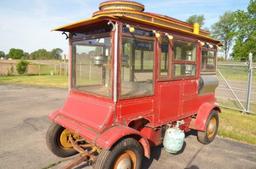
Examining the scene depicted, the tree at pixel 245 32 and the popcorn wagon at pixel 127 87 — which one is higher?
the tree at pixel 245 32

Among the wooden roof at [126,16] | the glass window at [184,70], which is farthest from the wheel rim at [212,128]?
the wooden roof at [126,16]

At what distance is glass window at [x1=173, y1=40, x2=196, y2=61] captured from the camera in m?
4.19

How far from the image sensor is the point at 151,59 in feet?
12.4

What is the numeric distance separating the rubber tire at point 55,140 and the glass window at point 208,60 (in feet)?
11.6

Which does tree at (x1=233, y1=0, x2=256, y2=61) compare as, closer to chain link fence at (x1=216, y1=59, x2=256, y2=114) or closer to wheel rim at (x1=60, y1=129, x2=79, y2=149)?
chain link fence at (x1=216, y1=59, x2=256, y2=114)

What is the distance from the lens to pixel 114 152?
2.96 m

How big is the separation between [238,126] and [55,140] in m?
5.17

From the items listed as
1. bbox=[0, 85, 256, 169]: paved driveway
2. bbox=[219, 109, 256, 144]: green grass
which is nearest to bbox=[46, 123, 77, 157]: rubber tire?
bbox=[0, 85, 256, 169]: paved driveway

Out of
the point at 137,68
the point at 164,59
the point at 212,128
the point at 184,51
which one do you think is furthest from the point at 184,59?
the point at 212,128

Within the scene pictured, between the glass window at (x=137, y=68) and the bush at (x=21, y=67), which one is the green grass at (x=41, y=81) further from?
the glass window at (x=137, y=68)

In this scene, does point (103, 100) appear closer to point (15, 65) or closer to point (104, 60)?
point (104, 60)

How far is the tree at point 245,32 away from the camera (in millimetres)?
34875

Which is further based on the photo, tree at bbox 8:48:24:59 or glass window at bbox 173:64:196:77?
tree at bbox 8:48:24:59

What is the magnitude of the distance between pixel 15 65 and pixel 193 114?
81.7 ft
